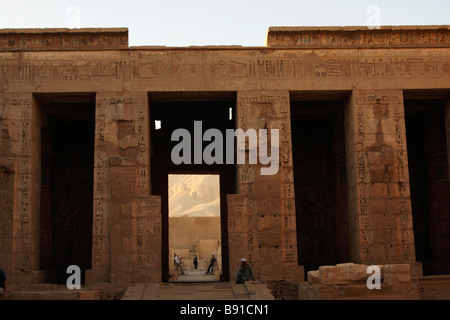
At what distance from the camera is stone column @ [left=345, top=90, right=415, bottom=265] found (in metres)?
11.8

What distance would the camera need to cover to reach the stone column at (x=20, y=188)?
37.9 ft

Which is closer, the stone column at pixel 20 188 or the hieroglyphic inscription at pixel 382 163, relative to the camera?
the stone column at pixel 20 188

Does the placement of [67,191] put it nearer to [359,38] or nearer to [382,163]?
[382,163]

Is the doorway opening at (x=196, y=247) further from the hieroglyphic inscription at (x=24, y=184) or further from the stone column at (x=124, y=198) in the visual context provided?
the hieroglyphic inscription at (x=24, y=184)

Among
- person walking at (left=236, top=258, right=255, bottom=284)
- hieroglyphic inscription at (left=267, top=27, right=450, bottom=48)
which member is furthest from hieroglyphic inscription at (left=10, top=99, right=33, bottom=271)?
hieroglyphic inscription at (left=267, top=27, right=450, bottom=48)

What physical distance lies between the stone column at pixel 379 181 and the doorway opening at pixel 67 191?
6.14 meters

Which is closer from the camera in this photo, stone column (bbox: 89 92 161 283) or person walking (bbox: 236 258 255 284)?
person walking (bbox: 236 258 255 284)

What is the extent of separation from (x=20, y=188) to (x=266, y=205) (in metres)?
4.86

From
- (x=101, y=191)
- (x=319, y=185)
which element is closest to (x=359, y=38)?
(x=319, y=185)

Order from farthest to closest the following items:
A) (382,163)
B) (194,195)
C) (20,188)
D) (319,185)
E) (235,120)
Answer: (194,195) < (319,185) < (235,120) < (382,163) < (20,188)

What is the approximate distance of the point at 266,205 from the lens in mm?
11789

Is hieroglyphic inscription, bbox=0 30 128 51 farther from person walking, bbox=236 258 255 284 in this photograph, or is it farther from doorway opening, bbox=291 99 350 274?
person walking, bbox=236 258 255 284

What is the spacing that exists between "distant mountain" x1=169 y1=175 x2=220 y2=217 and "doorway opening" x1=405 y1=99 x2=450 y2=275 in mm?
44871

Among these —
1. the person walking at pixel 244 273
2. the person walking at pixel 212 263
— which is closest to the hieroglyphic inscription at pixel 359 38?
the person walking at pixel 244 273
